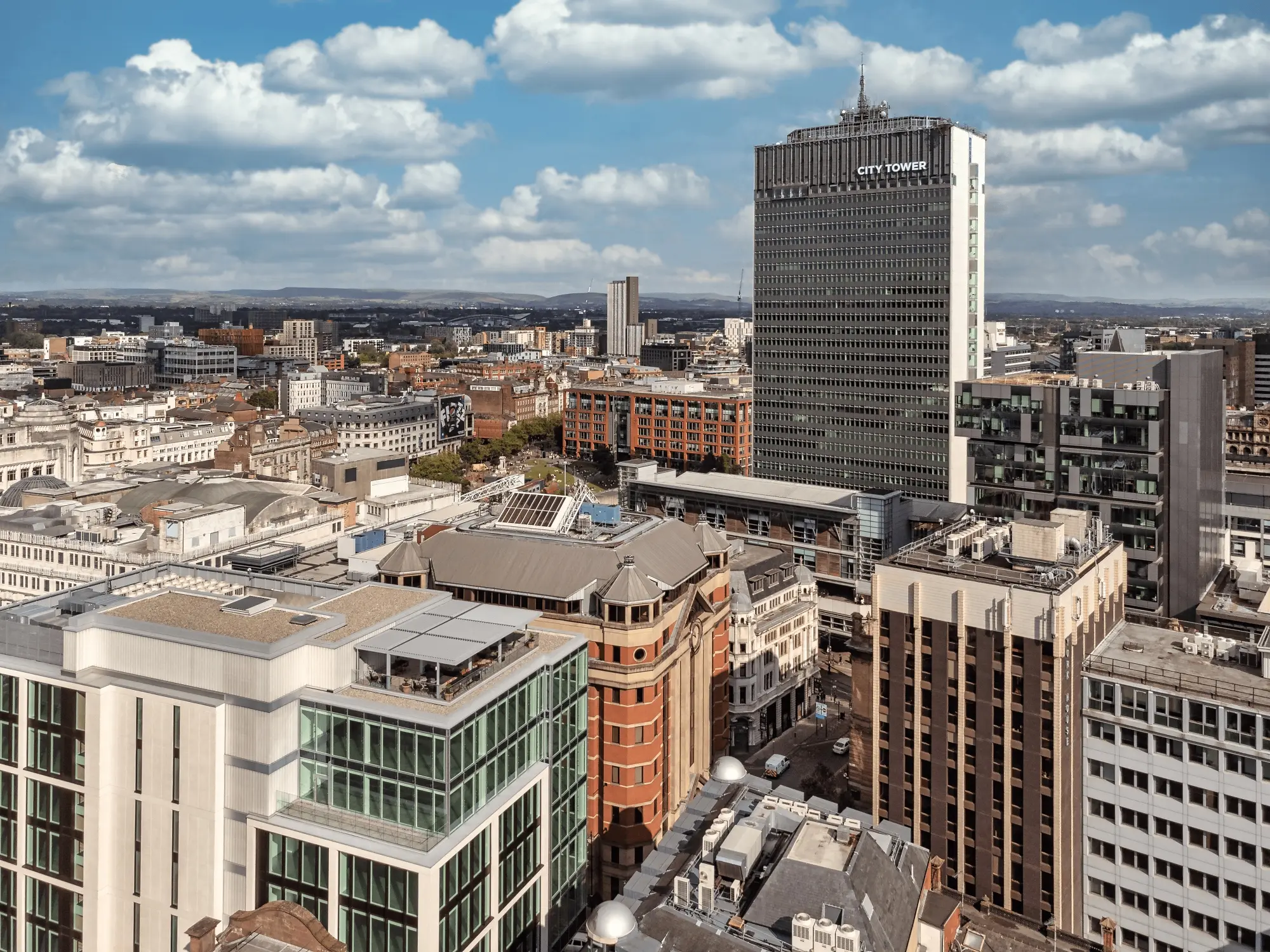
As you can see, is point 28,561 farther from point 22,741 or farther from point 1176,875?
point 1176,875

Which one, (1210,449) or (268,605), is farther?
(1210,449)

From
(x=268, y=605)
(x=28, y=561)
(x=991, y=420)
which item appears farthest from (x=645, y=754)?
(x=28, y=561)

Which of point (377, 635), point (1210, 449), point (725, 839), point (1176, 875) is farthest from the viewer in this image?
point (1210, 449)

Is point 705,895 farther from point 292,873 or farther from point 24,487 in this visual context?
point 24,487

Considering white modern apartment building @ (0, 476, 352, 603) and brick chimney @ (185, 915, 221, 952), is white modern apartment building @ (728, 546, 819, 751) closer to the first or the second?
white modern apartment building @ (0, 476, 352, 603)

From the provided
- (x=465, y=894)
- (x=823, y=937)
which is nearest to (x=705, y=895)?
(x=823, y=937)

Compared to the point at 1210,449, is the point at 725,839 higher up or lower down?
lower down

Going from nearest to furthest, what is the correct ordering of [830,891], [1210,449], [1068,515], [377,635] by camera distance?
[830,891], [377,635], [1068,515], [1210,449]
